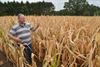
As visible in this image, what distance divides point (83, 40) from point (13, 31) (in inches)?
100

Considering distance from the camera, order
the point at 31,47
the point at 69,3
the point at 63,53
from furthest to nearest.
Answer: the point at 69,3 < the point at 31,47 < the point at 63,53

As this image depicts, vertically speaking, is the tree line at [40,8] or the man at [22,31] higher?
the man at [22,31]

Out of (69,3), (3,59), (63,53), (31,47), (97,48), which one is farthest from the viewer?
(69,3)

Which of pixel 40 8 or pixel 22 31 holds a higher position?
pixel 22 31

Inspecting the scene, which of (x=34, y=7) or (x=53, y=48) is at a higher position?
(x=53, y=48)

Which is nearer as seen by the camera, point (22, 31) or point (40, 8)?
point (22, 31)

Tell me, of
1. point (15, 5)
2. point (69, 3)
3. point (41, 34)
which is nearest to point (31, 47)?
point (41, 34)

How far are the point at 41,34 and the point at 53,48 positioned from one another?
2.27 m

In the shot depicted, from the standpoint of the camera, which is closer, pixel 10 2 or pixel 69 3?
pixel 10 2

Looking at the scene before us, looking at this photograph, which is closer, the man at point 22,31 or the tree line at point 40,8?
the man at point 22,31

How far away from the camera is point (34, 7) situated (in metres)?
66.6

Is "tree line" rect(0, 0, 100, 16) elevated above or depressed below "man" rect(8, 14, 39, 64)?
below

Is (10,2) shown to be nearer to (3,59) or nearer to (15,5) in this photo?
(15,5)

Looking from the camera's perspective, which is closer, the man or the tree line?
the man
